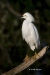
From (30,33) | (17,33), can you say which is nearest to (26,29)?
(30,33)

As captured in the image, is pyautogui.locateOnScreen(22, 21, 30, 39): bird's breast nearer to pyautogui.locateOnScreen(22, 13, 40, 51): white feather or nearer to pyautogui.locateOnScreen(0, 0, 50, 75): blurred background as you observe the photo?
pyautogui.locateOnScreen(22, 13, 40, 51): white feather

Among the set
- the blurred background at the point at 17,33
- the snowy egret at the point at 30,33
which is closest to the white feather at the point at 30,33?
the snowy egret at the point at 30,33

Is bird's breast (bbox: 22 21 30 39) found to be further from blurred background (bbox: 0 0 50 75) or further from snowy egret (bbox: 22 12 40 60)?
blurred background (bbox: 0 0 50 75)

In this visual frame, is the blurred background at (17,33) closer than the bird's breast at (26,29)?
No

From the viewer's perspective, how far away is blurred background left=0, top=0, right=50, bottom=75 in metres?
7.33

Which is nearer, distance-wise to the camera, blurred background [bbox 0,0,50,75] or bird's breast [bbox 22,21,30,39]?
bird's breast [bbox 22,21,30,39]

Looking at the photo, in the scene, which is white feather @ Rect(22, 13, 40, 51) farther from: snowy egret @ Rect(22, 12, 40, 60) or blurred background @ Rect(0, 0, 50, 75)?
blurred background @ Rect(0, 0, 50, 75)

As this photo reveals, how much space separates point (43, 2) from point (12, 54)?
973mm

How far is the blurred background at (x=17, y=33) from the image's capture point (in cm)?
733

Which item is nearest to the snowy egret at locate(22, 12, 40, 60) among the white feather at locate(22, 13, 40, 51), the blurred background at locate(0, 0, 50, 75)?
the white feather at locate(22, 13, 40, 51)

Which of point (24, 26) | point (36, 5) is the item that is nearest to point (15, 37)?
point (36, 5)

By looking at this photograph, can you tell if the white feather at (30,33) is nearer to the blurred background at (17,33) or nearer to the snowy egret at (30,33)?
the snowy egret at (30,33)

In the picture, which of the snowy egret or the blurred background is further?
the blurred background

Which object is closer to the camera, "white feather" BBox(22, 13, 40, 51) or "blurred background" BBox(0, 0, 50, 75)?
"white feather" BBox(22, 13, 40, 51)
